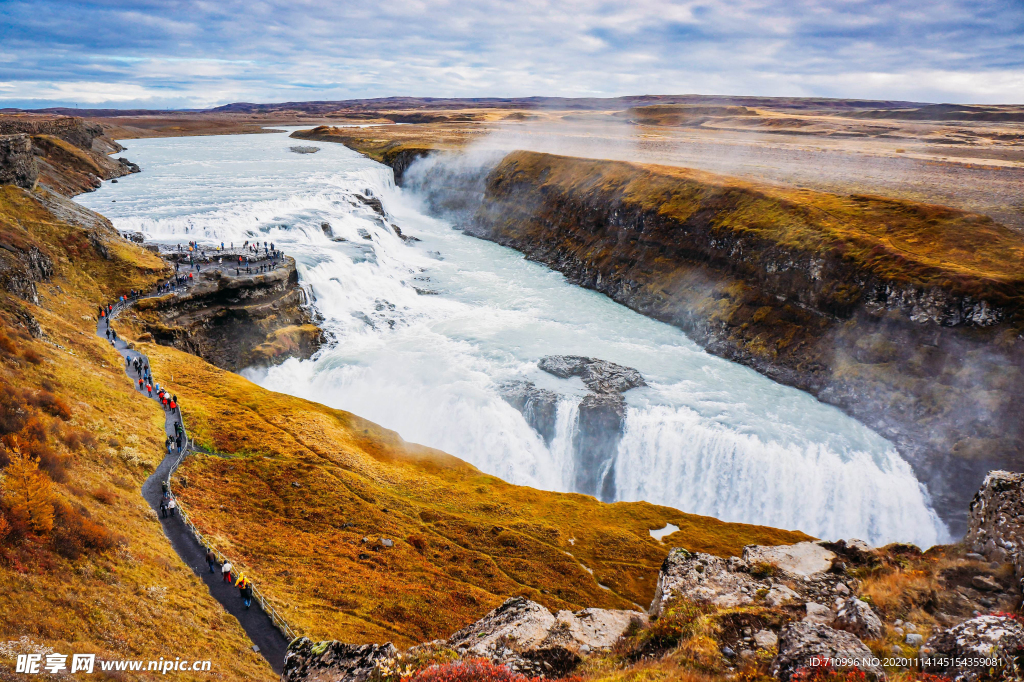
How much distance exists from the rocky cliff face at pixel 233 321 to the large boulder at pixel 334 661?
40.2 metres

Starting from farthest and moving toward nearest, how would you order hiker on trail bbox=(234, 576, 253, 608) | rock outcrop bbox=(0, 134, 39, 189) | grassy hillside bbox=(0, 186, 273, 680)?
rock outcrop bbox=(0, 134, 39, 189) → hiker on trail bbox=(234, 576, 253, 608) → grassy hillside bbox=(0, 186, 273, 680)

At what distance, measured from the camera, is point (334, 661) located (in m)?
15.4

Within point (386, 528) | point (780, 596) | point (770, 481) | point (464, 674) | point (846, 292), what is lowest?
point (770, 481)

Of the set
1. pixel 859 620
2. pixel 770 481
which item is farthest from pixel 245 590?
pixel 770 481

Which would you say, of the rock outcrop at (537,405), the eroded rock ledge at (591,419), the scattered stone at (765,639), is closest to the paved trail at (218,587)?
the scattered stone at (765,639)

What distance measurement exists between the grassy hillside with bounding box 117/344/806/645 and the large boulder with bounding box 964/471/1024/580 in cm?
1618

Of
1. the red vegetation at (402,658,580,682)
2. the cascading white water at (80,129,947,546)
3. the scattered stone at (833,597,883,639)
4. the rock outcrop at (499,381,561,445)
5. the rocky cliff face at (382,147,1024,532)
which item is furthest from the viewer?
the rock outcrop at (499,381,561,445)

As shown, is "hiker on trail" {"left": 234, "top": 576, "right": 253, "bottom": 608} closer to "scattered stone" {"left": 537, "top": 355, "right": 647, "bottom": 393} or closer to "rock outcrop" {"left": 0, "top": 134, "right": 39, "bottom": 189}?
"scattered stone" {"left": 537, "top": 355, "right": 647, "bottom": 393}

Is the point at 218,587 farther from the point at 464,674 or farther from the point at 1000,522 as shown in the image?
the point at 1000,522

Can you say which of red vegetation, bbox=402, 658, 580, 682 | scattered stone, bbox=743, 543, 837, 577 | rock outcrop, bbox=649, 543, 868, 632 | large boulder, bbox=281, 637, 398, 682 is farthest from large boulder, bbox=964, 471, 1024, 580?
large boulder, bbox=281, 637, 398, 682

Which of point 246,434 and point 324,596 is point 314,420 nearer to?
point 246,434

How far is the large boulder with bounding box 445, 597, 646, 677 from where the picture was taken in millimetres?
16078

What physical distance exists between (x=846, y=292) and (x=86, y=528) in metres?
59.9

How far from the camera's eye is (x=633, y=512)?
121ft
